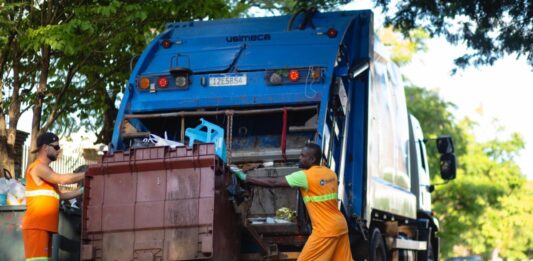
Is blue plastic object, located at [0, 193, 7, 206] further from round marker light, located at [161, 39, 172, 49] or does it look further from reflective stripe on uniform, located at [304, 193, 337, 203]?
reflective stripe on uniform, located at [304, 193, 337, 203]

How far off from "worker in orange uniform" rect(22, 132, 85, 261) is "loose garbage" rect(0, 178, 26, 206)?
87 cm

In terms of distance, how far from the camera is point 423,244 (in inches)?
492

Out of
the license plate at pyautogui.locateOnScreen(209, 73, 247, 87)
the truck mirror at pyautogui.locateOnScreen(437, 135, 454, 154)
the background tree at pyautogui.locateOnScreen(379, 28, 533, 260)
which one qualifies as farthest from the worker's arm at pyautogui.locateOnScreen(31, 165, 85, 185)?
the background tree at pyautogui.locateOnScreen(379, 28, 533, 260)

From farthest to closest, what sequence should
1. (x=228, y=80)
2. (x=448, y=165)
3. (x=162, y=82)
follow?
(x=448, y=165)
(x=162, y=82)
(x=228, y=80)

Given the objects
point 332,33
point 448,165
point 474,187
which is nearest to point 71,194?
point 332,33

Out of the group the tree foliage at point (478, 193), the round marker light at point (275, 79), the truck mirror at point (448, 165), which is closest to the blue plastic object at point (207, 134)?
the round marker light at point (275, 79)

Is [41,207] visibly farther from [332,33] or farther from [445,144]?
[445,144]

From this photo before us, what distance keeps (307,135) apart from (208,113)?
0.93 m

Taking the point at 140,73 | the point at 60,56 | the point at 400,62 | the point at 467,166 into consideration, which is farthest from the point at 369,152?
the point at 467,166

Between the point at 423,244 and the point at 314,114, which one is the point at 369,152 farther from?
the point at 423,244

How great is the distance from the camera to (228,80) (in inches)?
348

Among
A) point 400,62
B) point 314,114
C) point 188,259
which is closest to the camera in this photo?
point 188,259

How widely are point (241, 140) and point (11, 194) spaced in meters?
2.19

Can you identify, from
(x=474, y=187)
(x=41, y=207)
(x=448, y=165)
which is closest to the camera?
(x=41, y=207)
